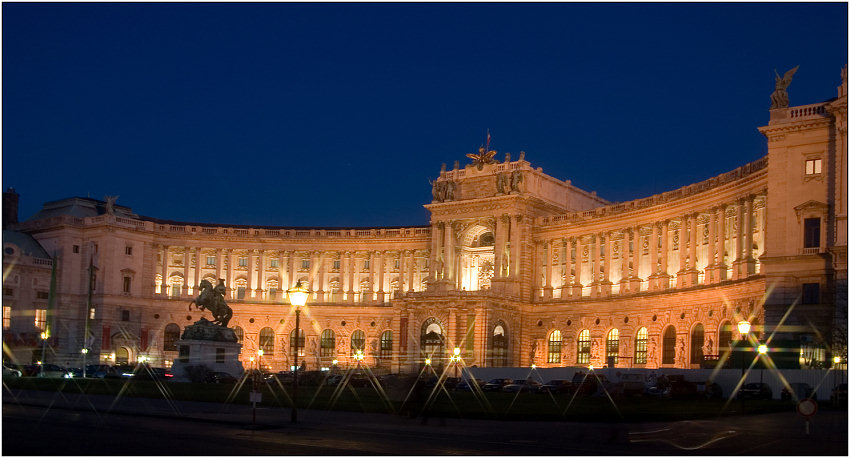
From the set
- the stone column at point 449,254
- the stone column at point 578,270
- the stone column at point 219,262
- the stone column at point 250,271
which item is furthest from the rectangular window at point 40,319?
the stone column at point 578,270

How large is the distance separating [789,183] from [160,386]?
45067mm

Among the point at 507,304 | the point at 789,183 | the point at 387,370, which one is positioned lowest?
the point at 387,370

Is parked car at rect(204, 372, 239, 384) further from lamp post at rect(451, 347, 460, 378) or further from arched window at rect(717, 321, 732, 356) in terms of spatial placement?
arched window at rect(717, 321, 732, 356)

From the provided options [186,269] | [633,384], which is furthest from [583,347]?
[186,269]

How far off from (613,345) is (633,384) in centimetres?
3717

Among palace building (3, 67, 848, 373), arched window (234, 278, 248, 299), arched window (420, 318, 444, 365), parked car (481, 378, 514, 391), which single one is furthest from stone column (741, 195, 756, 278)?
arched window (234, 278, 248, 299)

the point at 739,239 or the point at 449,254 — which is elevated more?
the point at 739,239

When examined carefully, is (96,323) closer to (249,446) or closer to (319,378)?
(319,378)

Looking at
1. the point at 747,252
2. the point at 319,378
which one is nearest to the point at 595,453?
the point at 319,378

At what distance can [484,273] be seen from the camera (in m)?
124

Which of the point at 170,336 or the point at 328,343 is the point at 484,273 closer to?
the point at 328,343

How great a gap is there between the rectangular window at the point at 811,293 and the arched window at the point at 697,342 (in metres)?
22.2

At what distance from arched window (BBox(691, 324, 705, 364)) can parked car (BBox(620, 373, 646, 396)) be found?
18.4 m

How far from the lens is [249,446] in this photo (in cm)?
2970
